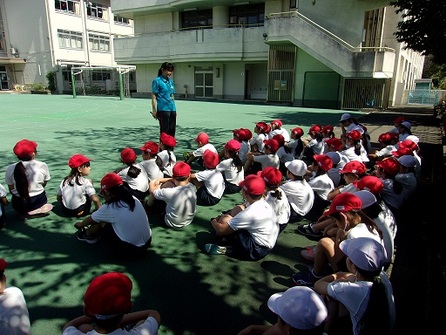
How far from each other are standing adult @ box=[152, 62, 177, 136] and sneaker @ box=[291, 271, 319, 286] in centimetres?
483

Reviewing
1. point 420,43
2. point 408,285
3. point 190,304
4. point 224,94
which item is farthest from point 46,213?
point 224,94

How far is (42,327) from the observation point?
2.47 metres

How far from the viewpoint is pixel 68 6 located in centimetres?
3469

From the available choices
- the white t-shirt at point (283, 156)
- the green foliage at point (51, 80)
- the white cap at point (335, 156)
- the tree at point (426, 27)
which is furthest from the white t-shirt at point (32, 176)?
the green foliage at point (51, 80)

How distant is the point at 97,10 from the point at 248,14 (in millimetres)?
20573

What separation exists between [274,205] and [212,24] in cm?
2586

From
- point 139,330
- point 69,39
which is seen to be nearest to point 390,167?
point 139,330

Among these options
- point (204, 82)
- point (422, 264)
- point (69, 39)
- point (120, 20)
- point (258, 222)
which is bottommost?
point (422, 264)

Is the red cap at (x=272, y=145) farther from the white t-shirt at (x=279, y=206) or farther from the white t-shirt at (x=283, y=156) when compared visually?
the white t-shirt at (x=279, y=206)

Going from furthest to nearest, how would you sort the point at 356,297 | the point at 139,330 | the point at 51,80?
the point at 51,80
the point at 356,297
the point at 139,330

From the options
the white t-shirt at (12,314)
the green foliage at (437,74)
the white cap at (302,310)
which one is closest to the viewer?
the white cap at (302,310)

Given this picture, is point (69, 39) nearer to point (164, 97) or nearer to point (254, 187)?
point (164, 97)

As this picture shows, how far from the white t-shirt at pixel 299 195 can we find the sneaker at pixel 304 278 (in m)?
1.19

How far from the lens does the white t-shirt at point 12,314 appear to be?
1.99 m
